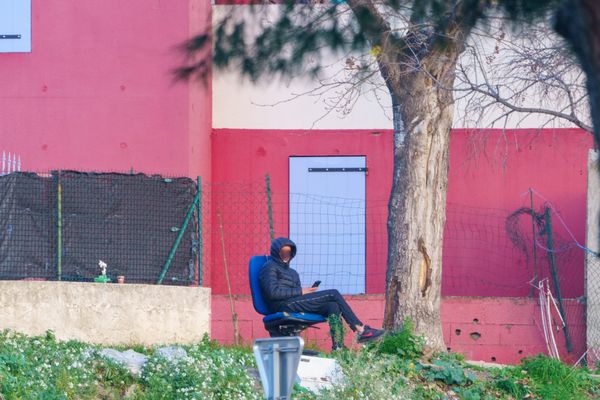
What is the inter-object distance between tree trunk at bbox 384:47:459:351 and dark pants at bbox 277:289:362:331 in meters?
0.44

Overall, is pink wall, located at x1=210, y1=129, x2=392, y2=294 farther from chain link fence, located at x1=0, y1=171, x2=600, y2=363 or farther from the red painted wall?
chain link fence, located at x1=0, y1=171, x2=600, y2=363

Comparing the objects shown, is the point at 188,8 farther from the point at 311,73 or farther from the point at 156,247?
the point at 311,73

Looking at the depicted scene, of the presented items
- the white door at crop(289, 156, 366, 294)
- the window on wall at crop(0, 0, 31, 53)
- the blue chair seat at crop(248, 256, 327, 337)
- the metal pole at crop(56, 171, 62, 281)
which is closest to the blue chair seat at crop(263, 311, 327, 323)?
the blue chair seat at crop(248, 256, 327, 337)

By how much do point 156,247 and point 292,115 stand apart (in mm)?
4433

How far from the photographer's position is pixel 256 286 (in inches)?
418

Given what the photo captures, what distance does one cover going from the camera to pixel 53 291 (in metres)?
11.2

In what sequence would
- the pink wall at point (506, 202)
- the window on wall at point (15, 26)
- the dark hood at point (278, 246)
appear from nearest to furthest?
the dark hood at point (278, 246) < the window on wall at point (15, 26) < the pink wall at point (506, 202)

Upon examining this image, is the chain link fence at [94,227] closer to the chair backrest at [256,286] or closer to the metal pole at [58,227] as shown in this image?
the metal pole at [58,227]

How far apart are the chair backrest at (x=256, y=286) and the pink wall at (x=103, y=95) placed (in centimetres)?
385

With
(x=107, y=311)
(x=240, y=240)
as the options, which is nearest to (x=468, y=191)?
(x=240, y=240)

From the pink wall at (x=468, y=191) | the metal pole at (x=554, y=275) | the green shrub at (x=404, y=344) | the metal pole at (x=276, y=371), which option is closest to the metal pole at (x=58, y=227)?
the pink wall at (x=468, y=191)

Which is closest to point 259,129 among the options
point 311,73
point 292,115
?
point 292,115

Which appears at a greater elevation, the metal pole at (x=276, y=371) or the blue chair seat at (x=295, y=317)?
the metal pole at (x=276, y=371)

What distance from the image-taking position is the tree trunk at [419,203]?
1040 centimetres
